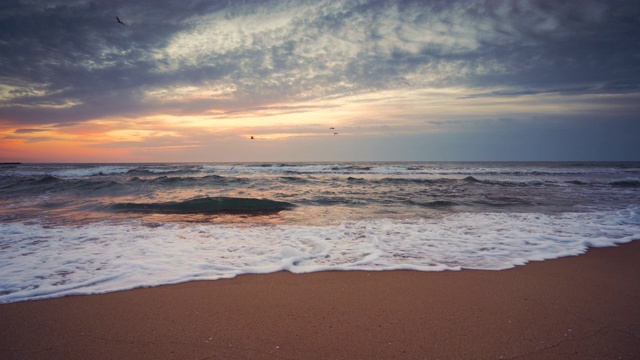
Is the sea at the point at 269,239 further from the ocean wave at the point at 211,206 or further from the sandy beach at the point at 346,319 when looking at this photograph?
the sandy beach at the point at 346,319

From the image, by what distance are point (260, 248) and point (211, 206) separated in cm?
578

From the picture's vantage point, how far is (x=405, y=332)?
2521mm

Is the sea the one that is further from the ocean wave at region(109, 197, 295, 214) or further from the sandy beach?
the sandy beach

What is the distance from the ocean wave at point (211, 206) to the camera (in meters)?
9.27

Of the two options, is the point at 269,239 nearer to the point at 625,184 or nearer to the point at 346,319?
the point at 346,319

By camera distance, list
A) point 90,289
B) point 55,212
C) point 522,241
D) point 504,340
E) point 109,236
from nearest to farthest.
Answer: point 504,340 < point 90,289 < point 522,241 < point 109,236 < point 55,212

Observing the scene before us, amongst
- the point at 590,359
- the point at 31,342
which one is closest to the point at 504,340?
the point at 590,359

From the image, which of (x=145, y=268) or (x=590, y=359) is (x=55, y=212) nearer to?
(x=145, y=268)

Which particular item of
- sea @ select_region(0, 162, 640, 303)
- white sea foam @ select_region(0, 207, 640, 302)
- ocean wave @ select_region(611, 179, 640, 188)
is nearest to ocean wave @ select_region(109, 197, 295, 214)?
sea @ select_region(0, 162, 640, 303)

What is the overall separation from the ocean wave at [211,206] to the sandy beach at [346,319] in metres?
5.96

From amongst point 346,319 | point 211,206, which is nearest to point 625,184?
point 211,206

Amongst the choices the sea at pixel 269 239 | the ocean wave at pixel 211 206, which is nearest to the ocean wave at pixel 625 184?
the sea at pixel 269 239

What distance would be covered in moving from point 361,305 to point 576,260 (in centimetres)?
336

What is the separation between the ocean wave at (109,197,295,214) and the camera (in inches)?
365
